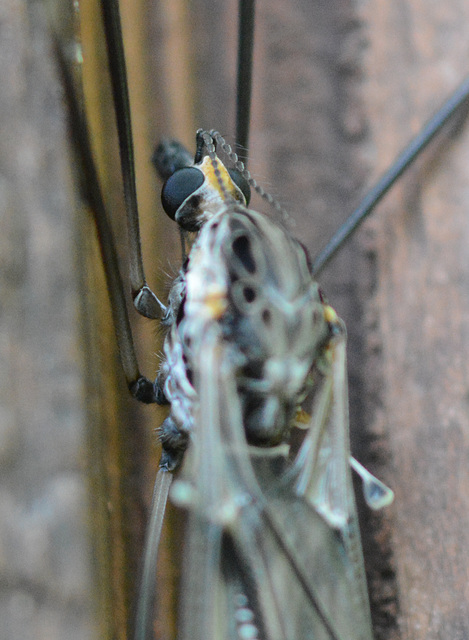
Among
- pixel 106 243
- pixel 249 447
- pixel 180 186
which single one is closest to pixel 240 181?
pixel 180 186

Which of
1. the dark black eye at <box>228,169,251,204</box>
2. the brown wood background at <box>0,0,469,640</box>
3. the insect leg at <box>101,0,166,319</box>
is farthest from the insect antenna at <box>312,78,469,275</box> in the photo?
the insect leg at <box>101,0,166,319</box>

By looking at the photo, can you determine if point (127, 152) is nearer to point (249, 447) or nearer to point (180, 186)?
point (180, 186)

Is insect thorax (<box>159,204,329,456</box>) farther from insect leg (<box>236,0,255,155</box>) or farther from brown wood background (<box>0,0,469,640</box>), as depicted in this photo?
insect leg (<box>236,0,255,155</box>)

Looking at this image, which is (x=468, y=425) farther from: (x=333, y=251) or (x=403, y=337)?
(x=333, y=251)

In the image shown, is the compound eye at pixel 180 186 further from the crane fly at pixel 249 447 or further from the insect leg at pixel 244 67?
the insect leg at pixel 244 67

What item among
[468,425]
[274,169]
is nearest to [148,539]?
[468,425]

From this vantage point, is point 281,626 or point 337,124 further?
point 337,124
